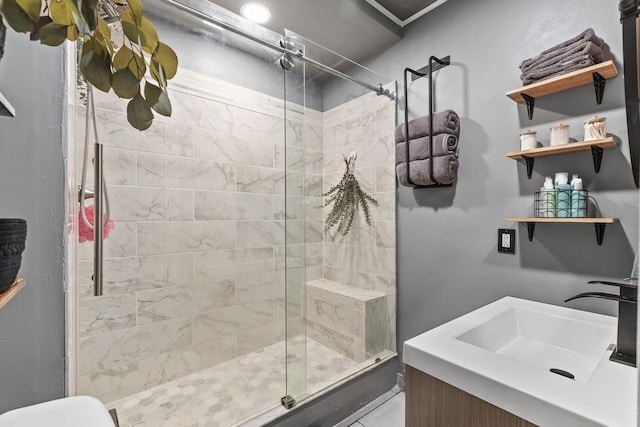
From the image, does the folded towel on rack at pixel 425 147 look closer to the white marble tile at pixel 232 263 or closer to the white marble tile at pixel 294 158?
the white marble tile at pixel 294 158

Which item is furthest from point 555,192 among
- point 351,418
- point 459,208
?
point 351,418

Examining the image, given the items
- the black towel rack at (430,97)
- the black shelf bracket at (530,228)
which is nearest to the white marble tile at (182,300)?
the black towel rack at (430,97)

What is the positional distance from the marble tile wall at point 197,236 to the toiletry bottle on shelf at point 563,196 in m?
1.19

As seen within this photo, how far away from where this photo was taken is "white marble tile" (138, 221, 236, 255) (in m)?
1.75

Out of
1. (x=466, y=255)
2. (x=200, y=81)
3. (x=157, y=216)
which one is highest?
(x=200, y=81)

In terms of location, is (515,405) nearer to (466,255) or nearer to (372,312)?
(466,255)

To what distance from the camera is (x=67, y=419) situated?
2.12ft

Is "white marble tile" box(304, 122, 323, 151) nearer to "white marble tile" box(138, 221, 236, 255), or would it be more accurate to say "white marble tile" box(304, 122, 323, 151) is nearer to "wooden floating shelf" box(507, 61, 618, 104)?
"white marble tile" box(138, 221, 236, 255)

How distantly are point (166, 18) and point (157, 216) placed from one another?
3.49 feet

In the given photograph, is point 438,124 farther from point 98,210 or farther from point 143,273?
point 143,273

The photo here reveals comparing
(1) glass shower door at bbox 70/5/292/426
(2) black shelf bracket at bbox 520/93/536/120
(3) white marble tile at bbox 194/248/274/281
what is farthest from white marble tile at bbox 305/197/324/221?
(2) black shelf bracket at bbox 520/93/536/120

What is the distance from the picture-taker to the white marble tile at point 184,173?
1744mm

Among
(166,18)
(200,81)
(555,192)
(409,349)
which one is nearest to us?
(409,349)

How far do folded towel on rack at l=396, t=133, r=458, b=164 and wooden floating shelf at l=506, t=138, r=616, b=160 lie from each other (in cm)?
31
